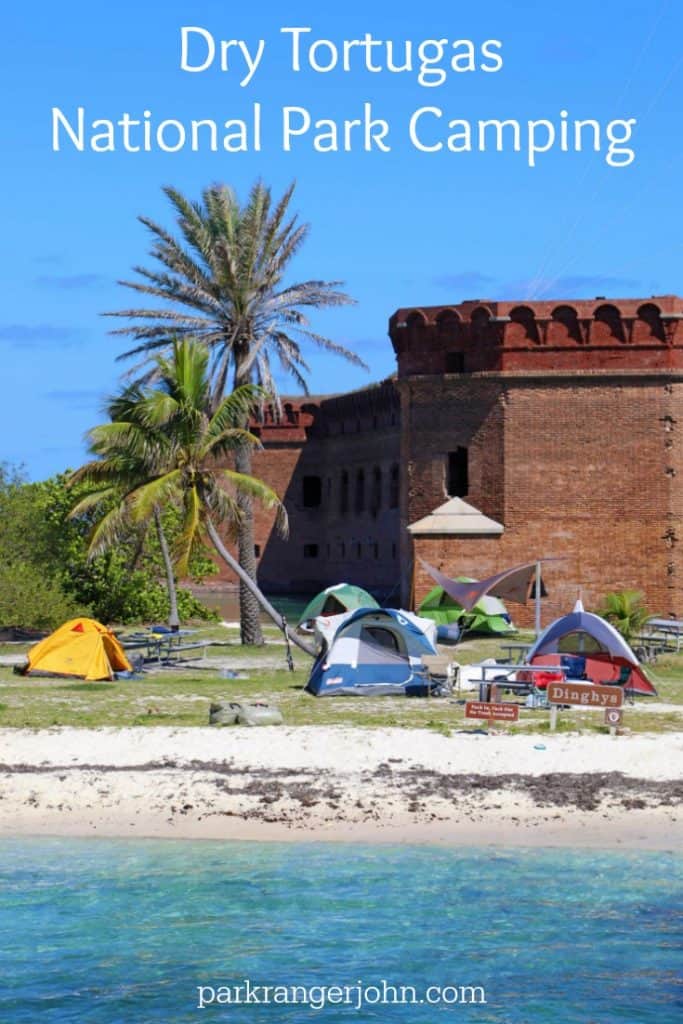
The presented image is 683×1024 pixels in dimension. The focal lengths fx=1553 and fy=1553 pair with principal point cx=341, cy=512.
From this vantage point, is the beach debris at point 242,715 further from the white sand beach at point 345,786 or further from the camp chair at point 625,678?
the camp chair at point 625,678

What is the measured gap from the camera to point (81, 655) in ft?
78.6

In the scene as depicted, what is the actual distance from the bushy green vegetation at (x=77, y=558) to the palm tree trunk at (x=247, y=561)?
4.38 meters

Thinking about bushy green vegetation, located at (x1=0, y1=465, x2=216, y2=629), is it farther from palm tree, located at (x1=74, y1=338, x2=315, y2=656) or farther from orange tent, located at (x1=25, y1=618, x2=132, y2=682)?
orange tent, located at (x1=25, y1=618, x2=132, y2=682)

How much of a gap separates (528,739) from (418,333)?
23261 mm

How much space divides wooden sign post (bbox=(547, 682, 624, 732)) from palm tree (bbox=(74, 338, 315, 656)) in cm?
828

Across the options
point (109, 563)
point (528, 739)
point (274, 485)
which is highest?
point (274, 485)

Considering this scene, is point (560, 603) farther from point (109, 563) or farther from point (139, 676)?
point (139, 676)

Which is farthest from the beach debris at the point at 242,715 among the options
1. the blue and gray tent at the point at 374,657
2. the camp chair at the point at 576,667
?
the camp chair at the point at 576,667

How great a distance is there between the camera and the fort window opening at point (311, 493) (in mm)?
70875

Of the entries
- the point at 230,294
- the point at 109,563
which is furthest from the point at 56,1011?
the point at 109,563

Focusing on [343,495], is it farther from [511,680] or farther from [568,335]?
[511,680]

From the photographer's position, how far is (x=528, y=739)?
17.3m

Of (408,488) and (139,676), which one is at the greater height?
(408,488)

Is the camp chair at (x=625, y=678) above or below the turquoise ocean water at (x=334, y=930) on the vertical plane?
above
